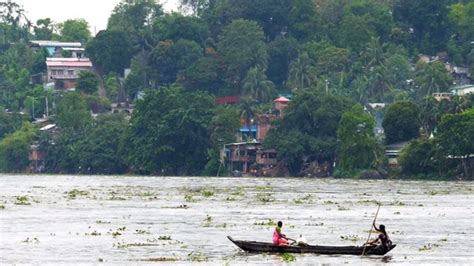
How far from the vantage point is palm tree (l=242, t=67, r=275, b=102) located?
534 ft

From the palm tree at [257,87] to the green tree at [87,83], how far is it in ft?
62.4

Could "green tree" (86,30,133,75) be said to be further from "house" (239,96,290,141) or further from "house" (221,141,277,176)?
"house" (221,141,277,176)

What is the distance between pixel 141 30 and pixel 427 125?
61.9 m

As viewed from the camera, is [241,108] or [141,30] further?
[141,30]

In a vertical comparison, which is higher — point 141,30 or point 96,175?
point 141,30

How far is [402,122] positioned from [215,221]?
67.1 meters

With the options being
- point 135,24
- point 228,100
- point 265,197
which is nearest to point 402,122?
point 228,100

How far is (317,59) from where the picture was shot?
17488 cm

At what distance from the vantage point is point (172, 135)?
144m

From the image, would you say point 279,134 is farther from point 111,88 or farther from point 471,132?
point 111,88

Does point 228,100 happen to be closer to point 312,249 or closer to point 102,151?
point 102,151

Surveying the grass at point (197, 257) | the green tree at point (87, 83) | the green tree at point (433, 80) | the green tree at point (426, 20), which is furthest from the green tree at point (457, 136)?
the grass at point (197, 257)

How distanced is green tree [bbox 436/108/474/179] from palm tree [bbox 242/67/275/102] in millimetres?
42950

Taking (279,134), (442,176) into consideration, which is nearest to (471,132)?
(442,176)
